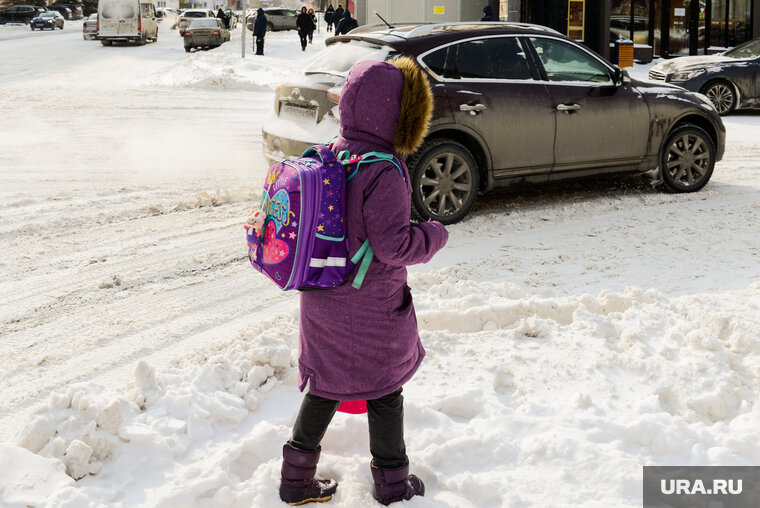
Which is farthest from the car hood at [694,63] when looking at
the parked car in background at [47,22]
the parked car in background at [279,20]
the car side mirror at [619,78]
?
the parked car in background at [47,22]

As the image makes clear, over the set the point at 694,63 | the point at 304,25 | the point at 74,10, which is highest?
the point at 74,10

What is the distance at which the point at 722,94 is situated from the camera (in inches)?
594

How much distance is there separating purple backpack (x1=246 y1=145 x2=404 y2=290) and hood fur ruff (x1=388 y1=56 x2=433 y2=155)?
0.30 ft

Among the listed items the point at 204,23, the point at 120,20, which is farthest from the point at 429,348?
the point at 120,20

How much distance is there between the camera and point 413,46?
6730mm

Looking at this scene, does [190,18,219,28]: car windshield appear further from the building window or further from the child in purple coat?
the child in purple coat

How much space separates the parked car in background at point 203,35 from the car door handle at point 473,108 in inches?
1054

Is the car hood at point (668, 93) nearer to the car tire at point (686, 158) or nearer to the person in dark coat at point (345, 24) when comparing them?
the car tire at point (686, 158)

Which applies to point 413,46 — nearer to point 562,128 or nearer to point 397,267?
point 562,128

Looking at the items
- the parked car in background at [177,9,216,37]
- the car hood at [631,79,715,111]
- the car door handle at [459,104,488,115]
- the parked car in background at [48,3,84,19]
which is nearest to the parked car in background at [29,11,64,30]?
the parked car in background at [177,9,216,37]

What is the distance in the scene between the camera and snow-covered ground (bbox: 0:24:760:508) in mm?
3119

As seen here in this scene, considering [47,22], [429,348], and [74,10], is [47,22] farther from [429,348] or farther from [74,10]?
[429,348]

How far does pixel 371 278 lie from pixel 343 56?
4.58 metres

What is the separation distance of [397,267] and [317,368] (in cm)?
45
